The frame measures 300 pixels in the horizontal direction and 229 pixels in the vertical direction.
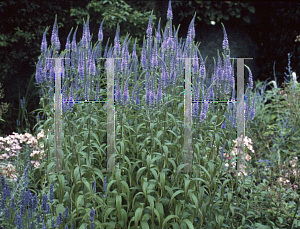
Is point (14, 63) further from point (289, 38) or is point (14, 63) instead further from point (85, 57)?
point (289, 38)

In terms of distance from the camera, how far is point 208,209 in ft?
9.50

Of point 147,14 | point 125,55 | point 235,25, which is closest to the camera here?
Answer: point 125,55

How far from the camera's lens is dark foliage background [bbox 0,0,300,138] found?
6414 mm

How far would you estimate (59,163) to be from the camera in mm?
2775

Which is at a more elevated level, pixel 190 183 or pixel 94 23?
pixel 94 23

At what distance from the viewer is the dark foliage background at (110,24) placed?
6414mm

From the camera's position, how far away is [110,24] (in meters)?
6.56

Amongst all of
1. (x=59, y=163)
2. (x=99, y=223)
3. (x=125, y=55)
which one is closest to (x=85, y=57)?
(x=125, y=55)

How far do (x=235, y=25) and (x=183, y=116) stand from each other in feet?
18.6

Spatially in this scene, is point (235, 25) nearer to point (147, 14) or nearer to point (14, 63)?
point (147, 14)

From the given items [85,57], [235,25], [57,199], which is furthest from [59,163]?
[235,25]

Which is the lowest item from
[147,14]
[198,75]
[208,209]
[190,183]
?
[208,209]

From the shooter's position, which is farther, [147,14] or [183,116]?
[147,14]

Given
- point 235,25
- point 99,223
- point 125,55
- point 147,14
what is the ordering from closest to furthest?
point 99,223 → point 125,55 → point 147,14 → point 235,25
